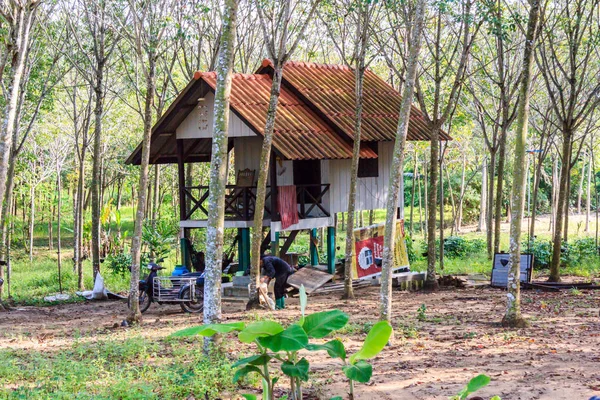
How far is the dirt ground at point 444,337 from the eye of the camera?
873 cm

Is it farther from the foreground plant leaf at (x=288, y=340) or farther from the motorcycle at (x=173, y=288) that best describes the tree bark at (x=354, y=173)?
the foreground plant leaf at (x=288, y=340)

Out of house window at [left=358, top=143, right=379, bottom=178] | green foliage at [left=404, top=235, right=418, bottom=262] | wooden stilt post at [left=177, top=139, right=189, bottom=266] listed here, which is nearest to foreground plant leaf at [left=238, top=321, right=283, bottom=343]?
wooden stilt post at [left=177, top=139, right=189, bottom=266]

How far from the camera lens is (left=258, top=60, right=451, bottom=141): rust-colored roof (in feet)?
63.3

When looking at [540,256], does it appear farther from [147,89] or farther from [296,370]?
[296,370]

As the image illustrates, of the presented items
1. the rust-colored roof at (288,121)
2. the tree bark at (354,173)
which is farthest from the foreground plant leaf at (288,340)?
the rust-colored roof at (288,121)

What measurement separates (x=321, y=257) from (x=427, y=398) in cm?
1720

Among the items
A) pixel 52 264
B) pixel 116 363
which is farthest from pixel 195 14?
pixel 52 264

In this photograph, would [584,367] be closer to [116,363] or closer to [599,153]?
[116,363]

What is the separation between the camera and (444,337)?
1192cm

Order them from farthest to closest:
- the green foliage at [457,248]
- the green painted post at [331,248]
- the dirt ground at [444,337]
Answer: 1. the green foliage at [457,248]
2. the green painted post at [331,248]
3. the dirt ground at [444,337]

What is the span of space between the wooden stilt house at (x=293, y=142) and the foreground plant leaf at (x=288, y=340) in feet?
37.9

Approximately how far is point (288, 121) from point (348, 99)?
8.87ft

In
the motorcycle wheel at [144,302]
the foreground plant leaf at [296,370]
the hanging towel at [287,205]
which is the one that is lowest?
the motorcycle wheel at [144,302]

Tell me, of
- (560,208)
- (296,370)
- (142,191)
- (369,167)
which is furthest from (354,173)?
(296,370)
